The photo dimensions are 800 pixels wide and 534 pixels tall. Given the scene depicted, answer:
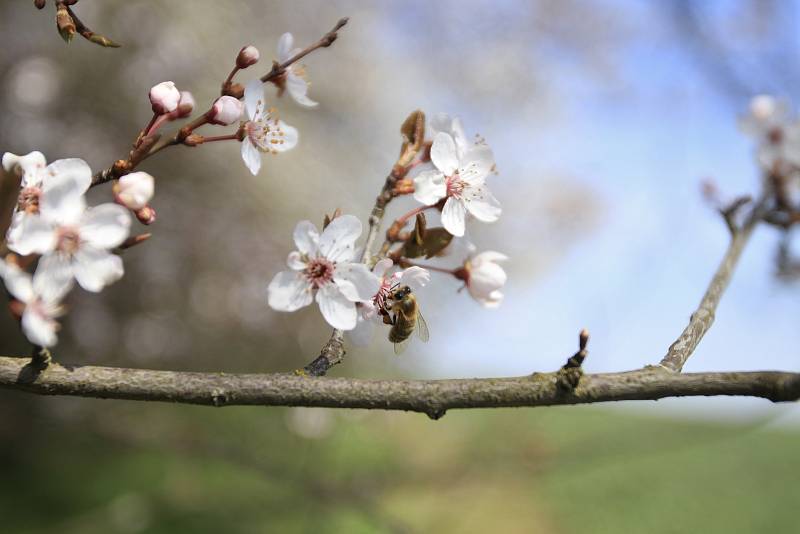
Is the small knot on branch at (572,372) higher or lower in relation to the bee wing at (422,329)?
lower

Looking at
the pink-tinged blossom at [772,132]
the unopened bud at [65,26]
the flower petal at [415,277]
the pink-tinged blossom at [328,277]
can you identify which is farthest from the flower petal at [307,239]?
the pink-tinged blossom at [772,132]

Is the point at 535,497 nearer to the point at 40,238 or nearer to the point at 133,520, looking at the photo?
the point at 133,520

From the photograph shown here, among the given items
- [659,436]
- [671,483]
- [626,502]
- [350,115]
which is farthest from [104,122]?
[671,483]

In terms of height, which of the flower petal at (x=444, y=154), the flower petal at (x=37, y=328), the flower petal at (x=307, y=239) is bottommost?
the flower petal at (x=37, y=328)

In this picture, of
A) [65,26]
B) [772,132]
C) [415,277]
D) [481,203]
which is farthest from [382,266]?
[772,132]

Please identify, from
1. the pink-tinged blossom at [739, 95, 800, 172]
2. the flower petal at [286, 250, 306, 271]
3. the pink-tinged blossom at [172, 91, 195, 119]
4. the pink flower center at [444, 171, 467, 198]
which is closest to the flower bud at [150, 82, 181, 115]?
the pink-tinged blossom at [172, 91, 195, 119]

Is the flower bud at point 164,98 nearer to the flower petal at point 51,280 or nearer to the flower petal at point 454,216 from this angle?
the flower petal at point 51,280
